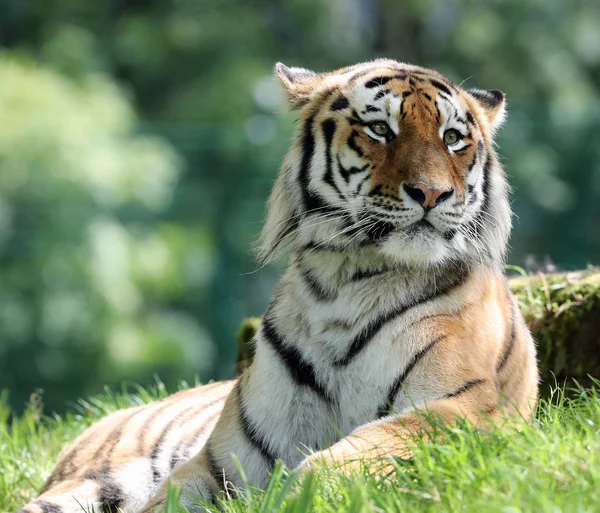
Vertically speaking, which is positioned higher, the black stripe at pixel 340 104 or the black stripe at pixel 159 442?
the black stripe at pixel 340 104

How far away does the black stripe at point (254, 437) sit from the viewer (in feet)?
10.6

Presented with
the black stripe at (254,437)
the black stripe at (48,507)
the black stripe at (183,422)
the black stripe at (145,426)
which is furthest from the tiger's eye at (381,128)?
the black stripe at (48,507)

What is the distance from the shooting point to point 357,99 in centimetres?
333

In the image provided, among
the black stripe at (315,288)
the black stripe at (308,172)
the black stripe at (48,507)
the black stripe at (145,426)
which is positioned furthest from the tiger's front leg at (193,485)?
the black stripe at (308,172)

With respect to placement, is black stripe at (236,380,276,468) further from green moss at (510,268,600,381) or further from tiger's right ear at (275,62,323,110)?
green moss at (510,268,600,381)

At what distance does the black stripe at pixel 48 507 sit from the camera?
3477mm

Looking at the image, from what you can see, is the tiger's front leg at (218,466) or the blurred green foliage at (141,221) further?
the blurred green foliage at (141,221)

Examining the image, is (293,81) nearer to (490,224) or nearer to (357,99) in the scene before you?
(357,99)

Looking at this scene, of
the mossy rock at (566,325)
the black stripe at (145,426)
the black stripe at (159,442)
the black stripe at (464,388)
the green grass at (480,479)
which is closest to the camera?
the green grass at (480,479)

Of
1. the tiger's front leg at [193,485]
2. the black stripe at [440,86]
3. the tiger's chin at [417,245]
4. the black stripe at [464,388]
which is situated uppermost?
the black stripe at [440,86]

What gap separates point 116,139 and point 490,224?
854cm

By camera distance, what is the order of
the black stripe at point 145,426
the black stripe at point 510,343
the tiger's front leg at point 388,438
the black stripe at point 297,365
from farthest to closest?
the black stripe at point 145,426 → the black stripe at point 510,343 → the black stripe at point 297,365 → the tiger's front leg at point 388,438

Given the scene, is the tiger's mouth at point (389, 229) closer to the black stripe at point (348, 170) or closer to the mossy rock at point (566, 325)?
the black stripe at point (348, 170)

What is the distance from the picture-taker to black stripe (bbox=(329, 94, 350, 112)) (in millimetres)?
3363
